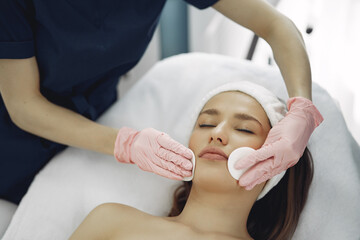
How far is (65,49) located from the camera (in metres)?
1.22

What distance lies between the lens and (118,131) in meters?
1.30

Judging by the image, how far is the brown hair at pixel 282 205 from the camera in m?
→ 1.25

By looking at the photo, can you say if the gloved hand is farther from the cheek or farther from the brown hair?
the brown hair

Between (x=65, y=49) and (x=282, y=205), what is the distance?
90 cm

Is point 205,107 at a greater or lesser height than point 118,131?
greater

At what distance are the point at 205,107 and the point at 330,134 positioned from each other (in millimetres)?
460

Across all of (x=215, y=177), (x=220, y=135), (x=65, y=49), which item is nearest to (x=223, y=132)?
(x=220, y=135)

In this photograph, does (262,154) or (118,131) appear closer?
(262,154)

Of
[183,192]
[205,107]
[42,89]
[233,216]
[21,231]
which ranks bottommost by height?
[21,231]

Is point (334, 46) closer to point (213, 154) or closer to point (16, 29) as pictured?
point (213, 154)

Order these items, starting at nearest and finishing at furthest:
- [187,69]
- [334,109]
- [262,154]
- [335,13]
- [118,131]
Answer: [262,154]
[118,131]
[334,109]
[335,13]
[187,69]

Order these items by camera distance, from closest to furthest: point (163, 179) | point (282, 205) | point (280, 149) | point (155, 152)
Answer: point (280, 149), point (155, 152), point (282, 205), point (163, 179)

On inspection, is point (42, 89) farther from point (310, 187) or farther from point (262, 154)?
point (310, 187)

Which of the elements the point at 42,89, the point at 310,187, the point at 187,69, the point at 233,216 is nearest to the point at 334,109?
the point at 310,187
